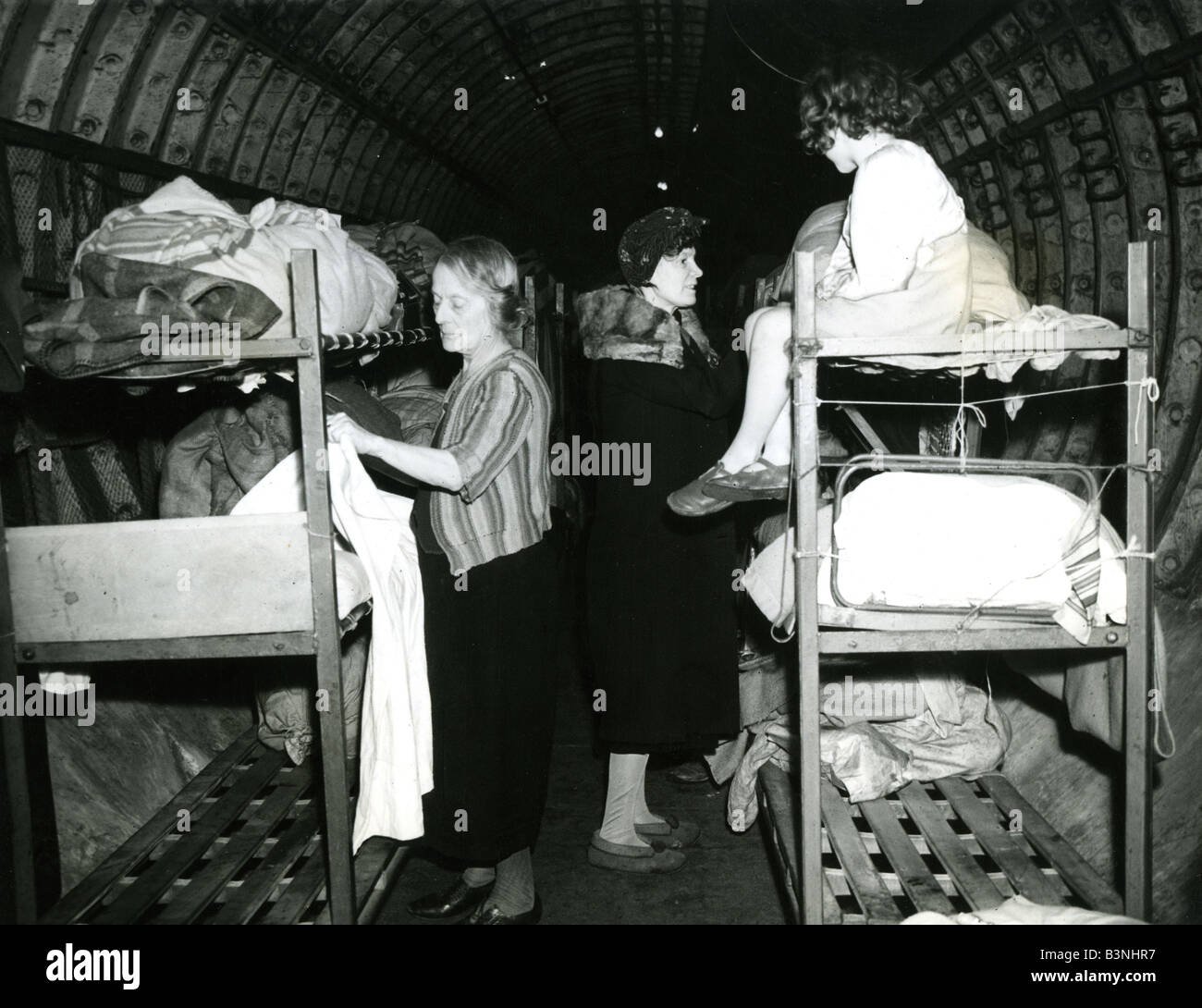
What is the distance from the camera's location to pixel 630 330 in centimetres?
399

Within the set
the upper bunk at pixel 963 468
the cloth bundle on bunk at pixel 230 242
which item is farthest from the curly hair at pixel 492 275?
the upper bunk at pixel 963 468

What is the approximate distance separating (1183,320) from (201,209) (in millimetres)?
4102

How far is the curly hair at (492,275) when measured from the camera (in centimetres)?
333

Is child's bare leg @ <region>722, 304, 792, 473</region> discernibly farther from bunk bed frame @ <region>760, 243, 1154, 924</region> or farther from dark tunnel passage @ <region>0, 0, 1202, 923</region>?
dark tunnel passage @ <region>0, 0, 1202, 923</region>

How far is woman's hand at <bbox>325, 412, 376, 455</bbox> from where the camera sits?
2922 mm

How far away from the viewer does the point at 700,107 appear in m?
10.1

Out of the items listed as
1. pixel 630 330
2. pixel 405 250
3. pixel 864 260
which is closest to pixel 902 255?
pixel 864 260

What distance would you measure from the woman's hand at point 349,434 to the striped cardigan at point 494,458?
30 centimetres

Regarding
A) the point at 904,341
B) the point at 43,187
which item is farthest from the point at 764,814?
the point at 43,187

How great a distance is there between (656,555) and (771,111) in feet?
19.2

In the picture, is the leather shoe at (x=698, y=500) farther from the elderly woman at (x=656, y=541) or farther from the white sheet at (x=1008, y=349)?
the elderly woman at (x=656, y=541)

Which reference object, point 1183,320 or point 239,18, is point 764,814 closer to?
point 1183,320

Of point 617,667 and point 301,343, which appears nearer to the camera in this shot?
point 301,343

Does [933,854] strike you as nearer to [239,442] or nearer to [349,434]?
[349,434]
